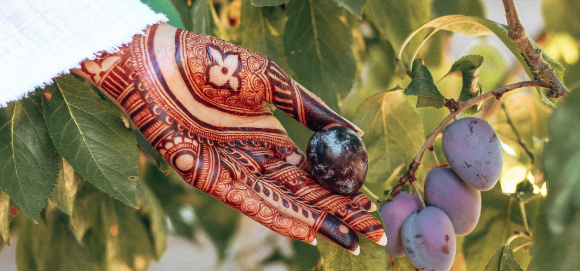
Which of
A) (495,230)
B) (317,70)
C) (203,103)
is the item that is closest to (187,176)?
(203,103)

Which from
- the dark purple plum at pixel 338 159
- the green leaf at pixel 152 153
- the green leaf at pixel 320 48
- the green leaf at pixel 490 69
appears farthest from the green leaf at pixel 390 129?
the green leaf at pixel 490 69

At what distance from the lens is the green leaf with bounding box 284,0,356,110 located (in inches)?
26.5

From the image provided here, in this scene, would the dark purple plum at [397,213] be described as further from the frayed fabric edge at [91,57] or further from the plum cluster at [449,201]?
the frayed fabric edge at [91,57]

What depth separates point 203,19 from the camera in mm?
693

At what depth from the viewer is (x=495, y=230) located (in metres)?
0.65

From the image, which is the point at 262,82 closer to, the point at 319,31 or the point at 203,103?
the point at 203,103

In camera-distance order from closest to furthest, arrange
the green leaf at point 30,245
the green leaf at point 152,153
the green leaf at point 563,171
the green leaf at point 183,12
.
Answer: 1. the green leaf at point 563,171
2. the green leaf at point 152,153
3. the green leaf at point 183,12
4. the green leaf at point 30,245

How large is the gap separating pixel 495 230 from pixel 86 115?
59 centimetres

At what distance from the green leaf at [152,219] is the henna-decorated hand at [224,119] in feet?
1.28

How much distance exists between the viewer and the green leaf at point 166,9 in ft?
1.82

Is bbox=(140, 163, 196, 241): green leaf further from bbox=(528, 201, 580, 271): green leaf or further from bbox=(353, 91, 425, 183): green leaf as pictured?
bbox=(528, 201, 580, 271): green leaf

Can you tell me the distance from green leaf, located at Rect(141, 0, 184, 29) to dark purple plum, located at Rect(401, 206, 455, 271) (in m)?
0.40

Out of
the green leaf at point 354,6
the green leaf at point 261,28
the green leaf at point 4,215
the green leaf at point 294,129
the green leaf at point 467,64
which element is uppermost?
the green leaf at point 354,6

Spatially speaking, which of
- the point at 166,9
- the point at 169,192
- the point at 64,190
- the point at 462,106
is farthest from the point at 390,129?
the point at 169,192
